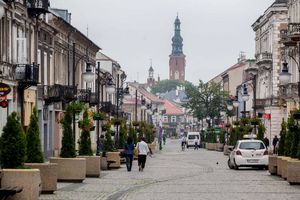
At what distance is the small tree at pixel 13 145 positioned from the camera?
21719mm

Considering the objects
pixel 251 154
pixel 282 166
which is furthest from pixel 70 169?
pixel 251 154

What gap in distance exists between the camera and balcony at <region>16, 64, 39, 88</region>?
148 ft

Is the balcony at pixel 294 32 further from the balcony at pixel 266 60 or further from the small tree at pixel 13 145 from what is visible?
the small tree at pixel 13 145

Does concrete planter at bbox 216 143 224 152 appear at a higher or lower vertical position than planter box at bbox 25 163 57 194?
lower

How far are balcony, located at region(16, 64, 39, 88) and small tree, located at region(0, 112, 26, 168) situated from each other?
23.3 m

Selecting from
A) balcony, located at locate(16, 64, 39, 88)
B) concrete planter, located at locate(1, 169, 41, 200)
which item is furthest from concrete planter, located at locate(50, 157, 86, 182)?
balcony, located at locate(16, 64, 39, 88)

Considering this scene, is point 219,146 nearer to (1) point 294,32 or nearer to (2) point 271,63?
(2) point 271,63

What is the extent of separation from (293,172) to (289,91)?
42.7 m

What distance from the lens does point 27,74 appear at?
4544cm

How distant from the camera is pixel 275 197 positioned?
23.9 meters

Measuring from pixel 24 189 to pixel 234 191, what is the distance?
7.64 metres

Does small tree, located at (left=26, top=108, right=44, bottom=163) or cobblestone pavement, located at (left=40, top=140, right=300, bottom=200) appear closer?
cobblestone pavement, located at (left=40, top=140, right=300, bottom=200)

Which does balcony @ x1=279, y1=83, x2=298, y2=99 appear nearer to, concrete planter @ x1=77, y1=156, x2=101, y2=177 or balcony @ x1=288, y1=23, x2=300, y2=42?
balcony @ x1=288, y1=23, x2=300, y2=42

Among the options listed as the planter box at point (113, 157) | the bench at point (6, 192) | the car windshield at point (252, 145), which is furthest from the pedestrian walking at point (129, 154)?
the bench at point (6, 192)
